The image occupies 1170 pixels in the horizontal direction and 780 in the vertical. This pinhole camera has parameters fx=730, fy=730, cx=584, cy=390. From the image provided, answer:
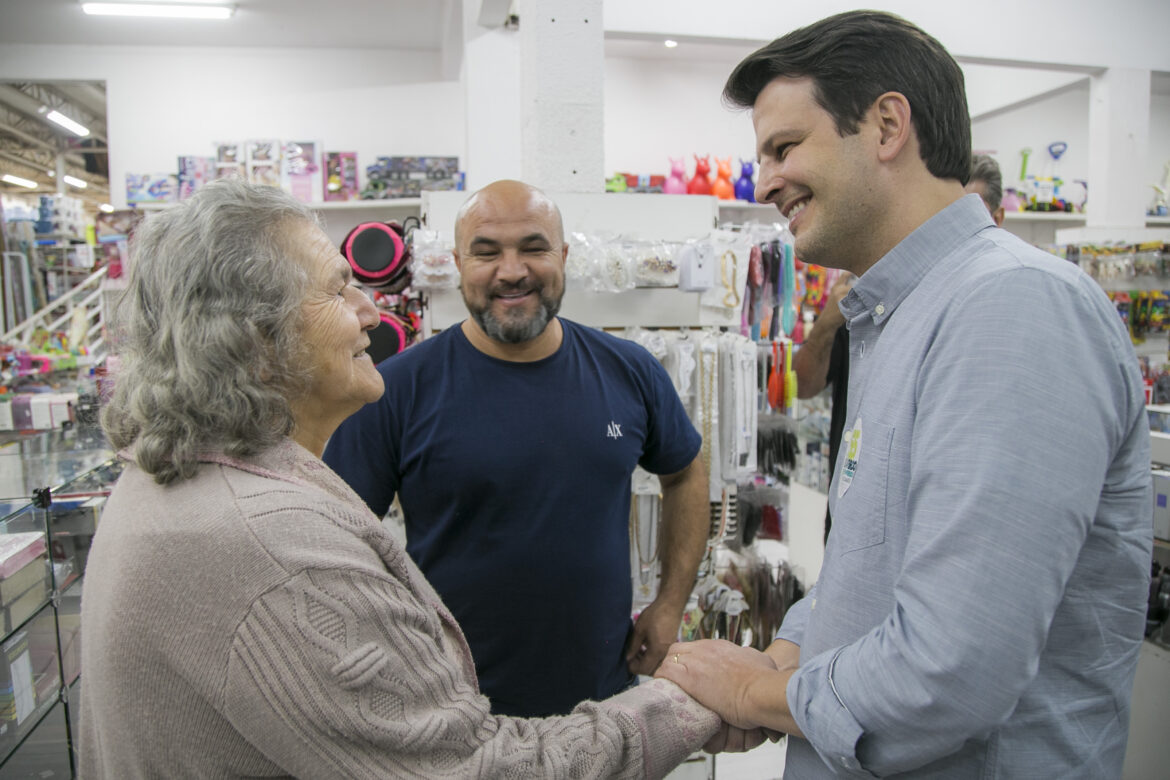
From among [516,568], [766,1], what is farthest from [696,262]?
[766,1]

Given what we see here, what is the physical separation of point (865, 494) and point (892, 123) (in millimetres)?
514

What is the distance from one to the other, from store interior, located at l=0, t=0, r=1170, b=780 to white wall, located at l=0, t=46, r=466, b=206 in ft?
0.06

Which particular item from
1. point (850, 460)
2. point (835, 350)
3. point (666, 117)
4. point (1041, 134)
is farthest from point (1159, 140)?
point (850, 460)

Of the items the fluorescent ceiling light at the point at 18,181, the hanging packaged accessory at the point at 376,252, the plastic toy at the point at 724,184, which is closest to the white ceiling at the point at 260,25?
the plastic toy at the point at 724,184

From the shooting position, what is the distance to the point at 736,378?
279 cm

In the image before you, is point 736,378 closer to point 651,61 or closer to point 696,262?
point 696,262

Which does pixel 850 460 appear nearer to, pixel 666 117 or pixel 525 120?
pixel 525 120

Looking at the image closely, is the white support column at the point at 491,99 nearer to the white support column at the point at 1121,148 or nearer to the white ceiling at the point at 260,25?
the white ceiling at the point at 260,25

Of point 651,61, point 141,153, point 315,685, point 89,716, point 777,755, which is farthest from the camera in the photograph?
point 651,61

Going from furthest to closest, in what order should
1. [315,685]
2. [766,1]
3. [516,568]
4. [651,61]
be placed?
[651,61] → [766,1] → [516,568] → [315,685]

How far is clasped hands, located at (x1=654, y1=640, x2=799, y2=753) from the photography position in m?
1.13

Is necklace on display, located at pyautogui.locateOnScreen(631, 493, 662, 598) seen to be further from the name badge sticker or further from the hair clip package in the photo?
the name badge sticker

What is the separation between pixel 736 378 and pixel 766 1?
3860mm

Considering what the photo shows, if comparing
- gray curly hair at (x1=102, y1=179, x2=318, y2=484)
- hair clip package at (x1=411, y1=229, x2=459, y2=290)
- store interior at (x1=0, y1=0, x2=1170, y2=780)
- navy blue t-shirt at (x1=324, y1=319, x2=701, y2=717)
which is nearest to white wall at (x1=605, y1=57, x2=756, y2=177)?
store interior at (x1=0, y1=0, x2=1170, y2=780)
